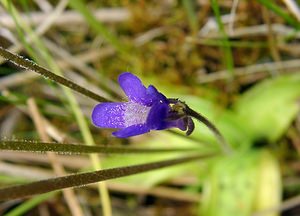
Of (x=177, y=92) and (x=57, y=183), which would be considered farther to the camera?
(x=177, y=92)

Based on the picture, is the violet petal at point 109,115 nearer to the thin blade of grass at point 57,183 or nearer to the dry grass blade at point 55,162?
the thin blade of grass at point 57,183

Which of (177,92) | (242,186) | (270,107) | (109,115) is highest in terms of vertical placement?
(177,92)

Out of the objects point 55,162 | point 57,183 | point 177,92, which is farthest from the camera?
point 177,92

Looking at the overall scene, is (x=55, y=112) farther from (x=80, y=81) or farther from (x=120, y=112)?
(x=120, y=112)

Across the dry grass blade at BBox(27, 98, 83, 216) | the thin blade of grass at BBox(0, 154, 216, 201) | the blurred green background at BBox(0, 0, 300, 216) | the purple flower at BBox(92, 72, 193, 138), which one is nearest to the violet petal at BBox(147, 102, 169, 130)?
the purple flower at BBox(92, 72, 193, 138)

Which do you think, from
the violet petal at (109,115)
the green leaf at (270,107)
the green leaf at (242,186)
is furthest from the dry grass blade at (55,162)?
the violet petal at (109,115)

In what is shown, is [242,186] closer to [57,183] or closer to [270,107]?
[270,107]

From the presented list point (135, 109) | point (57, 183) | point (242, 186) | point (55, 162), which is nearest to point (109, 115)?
point (135, 109)

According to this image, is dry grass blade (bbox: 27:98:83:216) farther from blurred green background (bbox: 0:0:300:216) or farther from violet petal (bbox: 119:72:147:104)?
violet petal (bbox: 119:72:147:104)

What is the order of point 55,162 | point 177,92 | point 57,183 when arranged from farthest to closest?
point 177,92, point 55,162, point 57,183
